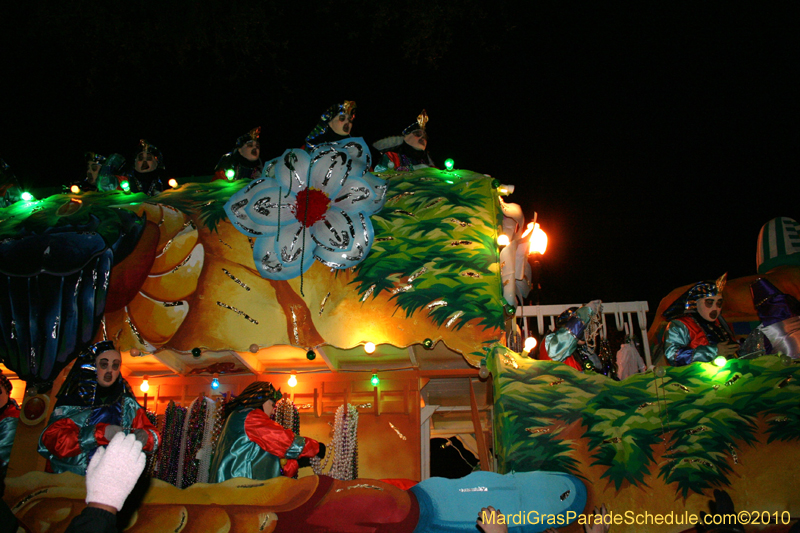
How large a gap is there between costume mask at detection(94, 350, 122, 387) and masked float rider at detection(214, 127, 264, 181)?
2.35 m

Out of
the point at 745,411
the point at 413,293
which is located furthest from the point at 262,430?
the point at 745,411

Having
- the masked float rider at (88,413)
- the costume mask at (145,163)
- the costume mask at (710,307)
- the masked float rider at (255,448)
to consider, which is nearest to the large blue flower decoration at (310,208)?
the masked float rider at (255,448)

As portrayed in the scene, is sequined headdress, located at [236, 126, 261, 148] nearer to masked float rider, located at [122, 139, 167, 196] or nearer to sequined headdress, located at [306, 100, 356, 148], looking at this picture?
sequined headdress, located at [306, 100, 356, 148]

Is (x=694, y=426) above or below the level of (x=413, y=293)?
below

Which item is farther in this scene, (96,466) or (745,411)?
(745,411)

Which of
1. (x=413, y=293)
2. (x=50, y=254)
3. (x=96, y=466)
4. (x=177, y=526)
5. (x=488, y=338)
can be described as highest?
(x=50, y=254)

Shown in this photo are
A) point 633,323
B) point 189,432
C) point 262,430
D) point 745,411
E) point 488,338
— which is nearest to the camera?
point 745,411

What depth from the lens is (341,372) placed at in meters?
5.95

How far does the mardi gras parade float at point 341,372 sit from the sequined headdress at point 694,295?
0.9 inches

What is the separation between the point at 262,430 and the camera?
4.46 metres

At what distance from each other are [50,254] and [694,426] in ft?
17.7

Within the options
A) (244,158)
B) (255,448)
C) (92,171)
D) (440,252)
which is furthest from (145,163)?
(440,252)

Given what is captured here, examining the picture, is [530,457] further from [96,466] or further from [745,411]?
[96,466]

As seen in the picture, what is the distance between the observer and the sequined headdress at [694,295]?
4566 mm
